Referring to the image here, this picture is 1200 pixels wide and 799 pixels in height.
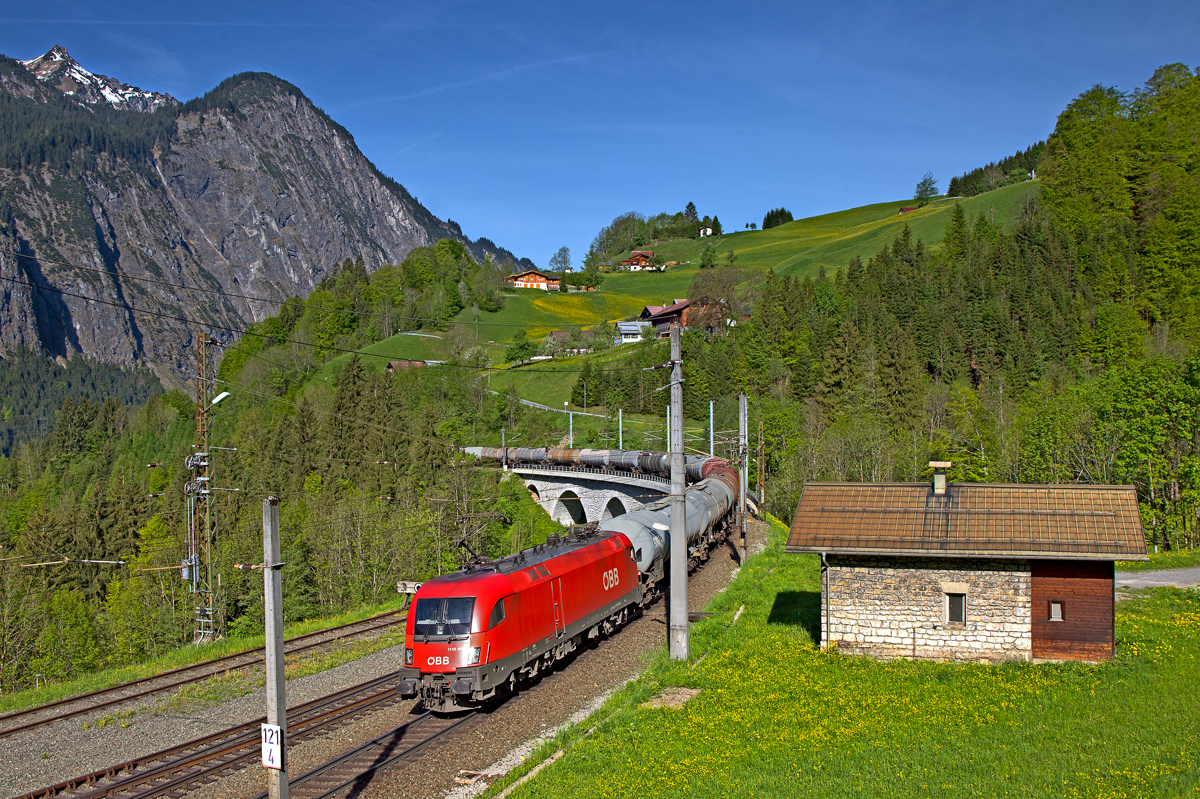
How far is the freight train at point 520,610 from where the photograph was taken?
57.0ft

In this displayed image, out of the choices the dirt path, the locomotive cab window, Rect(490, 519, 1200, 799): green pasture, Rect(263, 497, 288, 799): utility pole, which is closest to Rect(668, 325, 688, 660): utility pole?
Rect(490, 519, 1200, 799): green pasture

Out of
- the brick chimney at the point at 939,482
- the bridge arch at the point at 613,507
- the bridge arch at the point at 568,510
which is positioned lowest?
the bridge arch at the point at 568,510

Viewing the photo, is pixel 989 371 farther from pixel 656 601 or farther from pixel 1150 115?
pixel 656 601

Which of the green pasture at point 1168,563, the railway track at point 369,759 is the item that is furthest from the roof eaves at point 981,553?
the green pasture at point 1168,563

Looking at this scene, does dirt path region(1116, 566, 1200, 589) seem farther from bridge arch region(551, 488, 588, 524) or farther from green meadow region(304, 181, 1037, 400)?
green meadow region(304, 181, 1037, 400)

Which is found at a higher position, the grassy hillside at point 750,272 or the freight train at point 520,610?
the grassy hillside at point 750,272

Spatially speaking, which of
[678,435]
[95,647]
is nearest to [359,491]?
[95,647]

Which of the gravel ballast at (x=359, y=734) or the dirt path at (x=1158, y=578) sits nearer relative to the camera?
the gravel ballast at (x=359, y=734)

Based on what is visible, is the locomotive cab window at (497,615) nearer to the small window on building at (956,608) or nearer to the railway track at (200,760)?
the railway track at (200,760)

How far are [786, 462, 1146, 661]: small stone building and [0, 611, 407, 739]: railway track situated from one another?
1642 centimetres

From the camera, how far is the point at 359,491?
72625 millimetres

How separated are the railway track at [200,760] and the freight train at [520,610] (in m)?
2.03

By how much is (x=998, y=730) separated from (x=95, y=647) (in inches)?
2051

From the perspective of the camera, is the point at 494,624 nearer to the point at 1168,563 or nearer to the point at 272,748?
the point at 272,748
